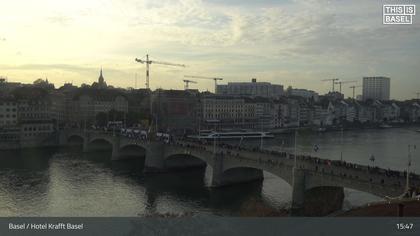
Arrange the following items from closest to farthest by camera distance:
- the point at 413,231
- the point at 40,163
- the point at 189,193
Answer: the point at 413,231
the point at 189,193
the point at 40,163

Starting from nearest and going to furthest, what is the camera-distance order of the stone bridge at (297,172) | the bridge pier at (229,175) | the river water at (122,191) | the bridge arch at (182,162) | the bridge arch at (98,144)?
the stone bridge at (297,172) → the river water at (122,191) → the bridge pier at (229,175) → the bridge arch at (182,162) → the bridge arch at (98,144)

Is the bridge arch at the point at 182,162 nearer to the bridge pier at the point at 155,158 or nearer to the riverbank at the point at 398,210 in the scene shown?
the bridge pier at the point at 155,158

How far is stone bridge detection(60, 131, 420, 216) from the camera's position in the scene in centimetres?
746

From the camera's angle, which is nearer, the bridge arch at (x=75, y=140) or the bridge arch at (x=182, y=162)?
the bridge arch at (x=182, y=162)

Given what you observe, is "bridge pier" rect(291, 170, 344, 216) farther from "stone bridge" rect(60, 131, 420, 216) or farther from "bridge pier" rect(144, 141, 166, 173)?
"bridge pier" rect(144, 141, 166, 173)

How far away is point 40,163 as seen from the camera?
14688mm

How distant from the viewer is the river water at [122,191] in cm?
880

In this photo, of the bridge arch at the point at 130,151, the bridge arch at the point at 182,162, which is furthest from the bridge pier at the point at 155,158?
the bridge arch at the point at 130,151

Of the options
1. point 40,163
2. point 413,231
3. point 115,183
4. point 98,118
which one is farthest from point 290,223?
point 98,118

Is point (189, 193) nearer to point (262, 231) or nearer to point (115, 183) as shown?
point (115, 183)

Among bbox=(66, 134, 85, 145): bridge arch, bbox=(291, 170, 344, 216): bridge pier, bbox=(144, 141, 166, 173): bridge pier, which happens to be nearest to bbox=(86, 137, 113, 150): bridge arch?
bbox=(66, 134, 85, 145): bridge arch

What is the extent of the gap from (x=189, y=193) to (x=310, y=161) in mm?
2541

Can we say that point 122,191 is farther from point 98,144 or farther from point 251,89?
point 251,89

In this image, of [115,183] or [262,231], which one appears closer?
[262,231]
